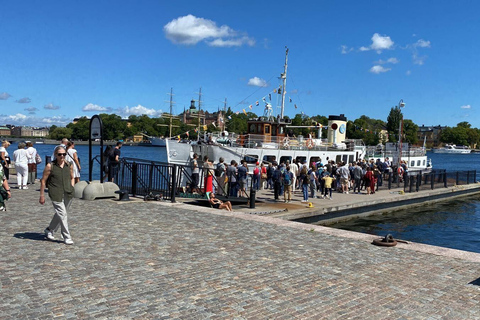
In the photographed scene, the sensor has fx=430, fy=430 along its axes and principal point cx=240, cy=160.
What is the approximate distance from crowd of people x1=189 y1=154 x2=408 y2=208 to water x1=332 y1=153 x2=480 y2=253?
2.28 metres

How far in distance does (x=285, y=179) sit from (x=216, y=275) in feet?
39.3

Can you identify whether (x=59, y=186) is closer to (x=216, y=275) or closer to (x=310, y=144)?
(x=216, y=275)

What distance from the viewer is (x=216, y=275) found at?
662 centimetres

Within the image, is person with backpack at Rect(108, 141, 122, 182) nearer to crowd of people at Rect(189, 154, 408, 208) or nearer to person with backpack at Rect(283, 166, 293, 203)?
crowd of people at Rect(189, 154, 408, 208)

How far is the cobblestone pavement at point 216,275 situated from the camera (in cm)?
529

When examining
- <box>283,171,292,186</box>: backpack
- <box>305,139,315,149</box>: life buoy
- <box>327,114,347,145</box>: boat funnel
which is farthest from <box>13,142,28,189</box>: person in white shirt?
<box>327,114,347,145</box>: boat funnel

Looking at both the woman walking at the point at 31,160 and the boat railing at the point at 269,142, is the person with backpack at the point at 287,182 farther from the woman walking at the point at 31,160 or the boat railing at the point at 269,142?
the woman walking at the point at 31,160

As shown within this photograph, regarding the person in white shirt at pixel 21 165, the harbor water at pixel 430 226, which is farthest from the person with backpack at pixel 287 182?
the person in white shirt at pixel 21 165

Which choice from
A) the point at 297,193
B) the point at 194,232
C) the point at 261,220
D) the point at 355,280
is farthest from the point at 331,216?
the point at 355,280

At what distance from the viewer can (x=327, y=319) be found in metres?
5.12

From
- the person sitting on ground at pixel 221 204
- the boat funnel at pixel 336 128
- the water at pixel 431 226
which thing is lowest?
the water at pixel 431 226

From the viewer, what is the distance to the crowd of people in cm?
1833

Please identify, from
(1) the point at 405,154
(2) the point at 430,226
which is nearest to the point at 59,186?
(2) the point at 430,226

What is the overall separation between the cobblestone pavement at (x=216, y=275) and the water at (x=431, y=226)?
8.77m
